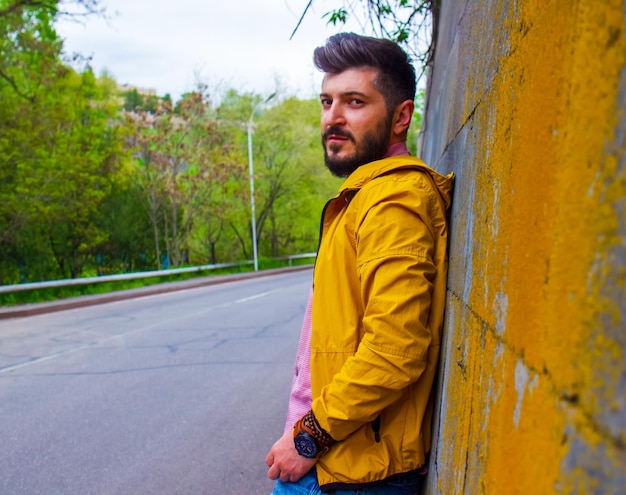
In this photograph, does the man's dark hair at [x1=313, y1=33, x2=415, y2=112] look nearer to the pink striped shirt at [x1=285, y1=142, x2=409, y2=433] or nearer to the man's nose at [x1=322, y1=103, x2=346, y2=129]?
the man's nose at [x1=322, y1=103, x2=346, y2=129]

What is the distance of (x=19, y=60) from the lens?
14859 millimetres

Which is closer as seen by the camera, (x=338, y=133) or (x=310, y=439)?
(x=310, y=439)

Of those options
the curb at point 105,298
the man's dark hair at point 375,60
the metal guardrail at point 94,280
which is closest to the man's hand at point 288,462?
the man's dark hair at point 375,60

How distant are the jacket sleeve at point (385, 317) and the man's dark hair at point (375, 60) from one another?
0.54 meters

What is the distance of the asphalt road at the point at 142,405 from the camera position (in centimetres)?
397

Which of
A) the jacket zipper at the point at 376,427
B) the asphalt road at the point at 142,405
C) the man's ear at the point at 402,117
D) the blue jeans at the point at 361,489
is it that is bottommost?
the asphalt road at the point at 142,405

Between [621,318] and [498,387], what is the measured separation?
1.33 feet

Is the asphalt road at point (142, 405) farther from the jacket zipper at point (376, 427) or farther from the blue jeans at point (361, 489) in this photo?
the jacket zipper at point (376, 427)

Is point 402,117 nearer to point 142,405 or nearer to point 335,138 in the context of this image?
point 335,138

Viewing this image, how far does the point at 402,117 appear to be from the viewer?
6.07ft

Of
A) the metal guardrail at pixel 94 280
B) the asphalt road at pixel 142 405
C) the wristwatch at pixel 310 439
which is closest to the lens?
the wristwatch at pixel 310 439

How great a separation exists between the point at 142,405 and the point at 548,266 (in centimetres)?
546

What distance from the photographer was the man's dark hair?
5.78ft

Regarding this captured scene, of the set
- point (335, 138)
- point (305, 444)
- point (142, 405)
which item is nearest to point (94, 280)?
point (142, 405)
